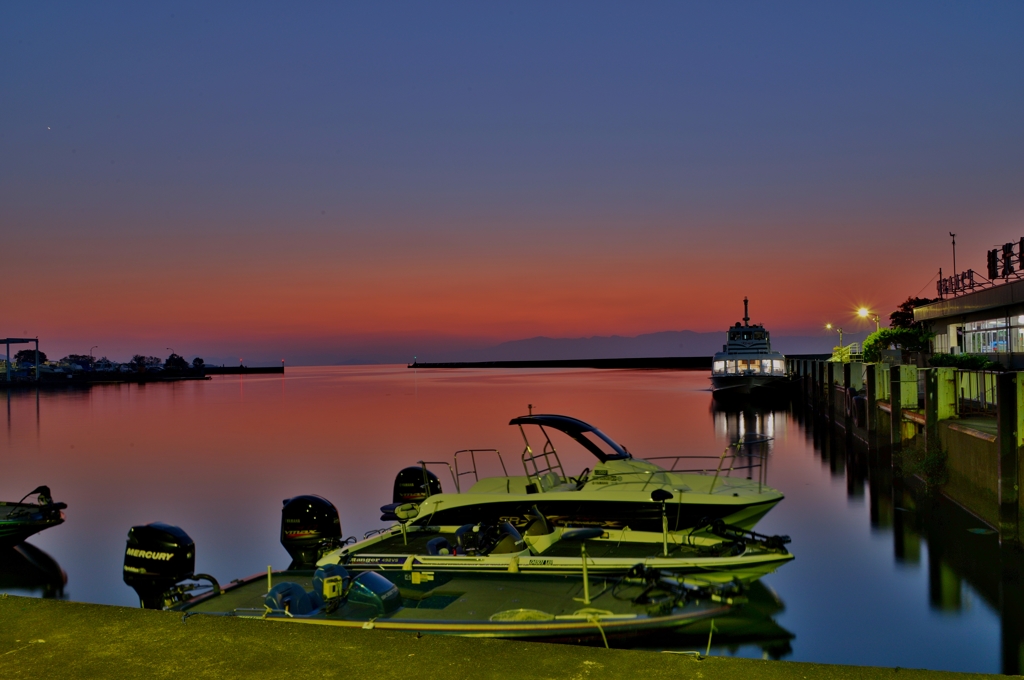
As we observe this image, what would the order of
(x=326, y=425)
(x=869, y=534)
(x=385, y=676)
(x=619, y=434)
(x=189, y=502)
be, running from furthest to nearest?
(x=326, y=425)
(x=619, y=434)
(x=189, y=502)
(x=869, y=534)
(x=385, y=676)

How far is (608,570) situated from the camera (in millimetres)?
12094

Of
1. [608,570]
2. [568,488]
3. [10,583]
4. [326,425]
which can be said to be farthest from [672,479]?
[326,425]

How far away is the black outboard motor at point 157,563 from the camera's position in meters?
11.4

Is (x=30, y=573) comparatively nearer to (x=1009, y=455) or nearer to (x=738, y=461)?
(x=1009, y=455)

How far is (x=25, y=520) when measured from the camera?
728 inches

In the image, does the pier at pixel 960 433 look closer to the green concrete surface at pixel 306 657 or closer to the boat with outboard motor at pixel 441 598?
the boat with outboard motor at pixel 441 598

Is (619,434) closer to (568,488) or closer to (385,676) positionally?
(568,488)

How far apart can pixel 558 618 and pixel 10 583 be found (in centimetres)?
1393

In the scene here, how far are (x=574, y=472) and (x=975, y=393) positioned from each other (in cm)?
1581

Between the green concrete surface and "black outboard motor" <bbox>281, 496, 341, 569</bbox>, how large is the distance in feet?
31.3

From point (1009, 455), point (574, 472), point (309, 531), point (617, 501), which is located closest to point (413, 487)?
point (309, 531)

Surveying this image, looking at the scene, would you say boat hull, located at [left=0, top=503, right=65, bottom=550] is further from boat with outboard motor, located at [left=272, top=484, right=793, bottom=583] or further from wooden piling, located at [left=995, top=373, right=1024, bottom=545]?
wooden piling, located at [left=995, top=373, right=1024, bottom=545]

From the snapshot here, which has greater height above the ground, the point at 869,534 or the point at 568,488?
the point at 568,488

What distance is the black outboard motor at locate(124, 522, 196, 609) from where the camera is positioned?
37.5 ft
